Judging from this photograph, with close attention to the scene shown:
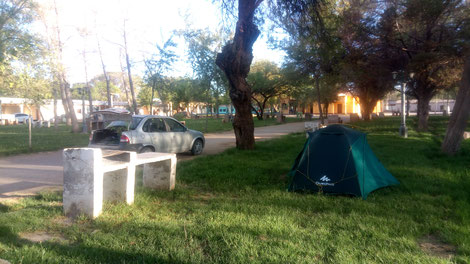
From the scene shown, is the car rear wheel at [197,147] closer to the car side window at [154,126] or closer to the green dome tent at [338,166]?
the car side window at [154,126]

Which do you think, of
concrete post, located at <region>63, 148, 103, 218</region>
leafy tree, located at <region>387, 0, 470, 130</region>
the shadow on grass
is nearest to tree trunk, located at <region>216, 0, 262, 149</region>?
concrete post, located at <region>63, 148, 103, 218</region>

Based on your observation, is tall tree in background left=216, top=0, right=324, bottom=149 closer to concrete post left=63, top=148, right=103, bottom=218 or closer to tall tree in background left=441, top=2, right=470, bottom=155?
tall tree in background left=441, top=2, right=470, bottom=155

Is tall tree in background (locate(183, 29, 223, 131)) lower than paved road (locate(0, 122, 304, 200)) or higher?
higher

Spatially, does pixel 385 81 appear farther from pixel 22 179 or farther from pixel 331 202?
pixel 22 179

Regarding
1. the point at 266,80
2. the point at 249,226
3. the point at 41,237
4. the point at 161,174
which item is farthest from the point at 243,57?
the point at 266,80

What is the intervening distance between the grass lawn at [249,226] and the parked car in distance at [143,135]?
2.53 m

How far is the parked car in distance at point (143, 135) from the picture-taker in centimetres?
880

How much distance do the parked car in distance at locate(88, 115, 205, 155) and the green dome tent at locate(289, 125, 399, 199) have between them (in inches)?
177

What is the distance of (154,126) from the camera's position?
32.1ft

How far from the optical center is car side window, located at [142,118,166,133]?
9469mm

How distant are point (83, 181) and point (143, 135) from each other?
4.53 m

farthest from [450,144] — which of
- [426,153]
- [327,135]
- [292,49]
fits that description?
[292,49]

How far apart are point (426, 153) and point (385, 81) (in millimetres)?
11147

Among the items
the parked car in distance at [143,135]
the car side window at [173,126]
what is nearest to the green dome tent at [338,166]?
the parked car in distance at [143,135]
